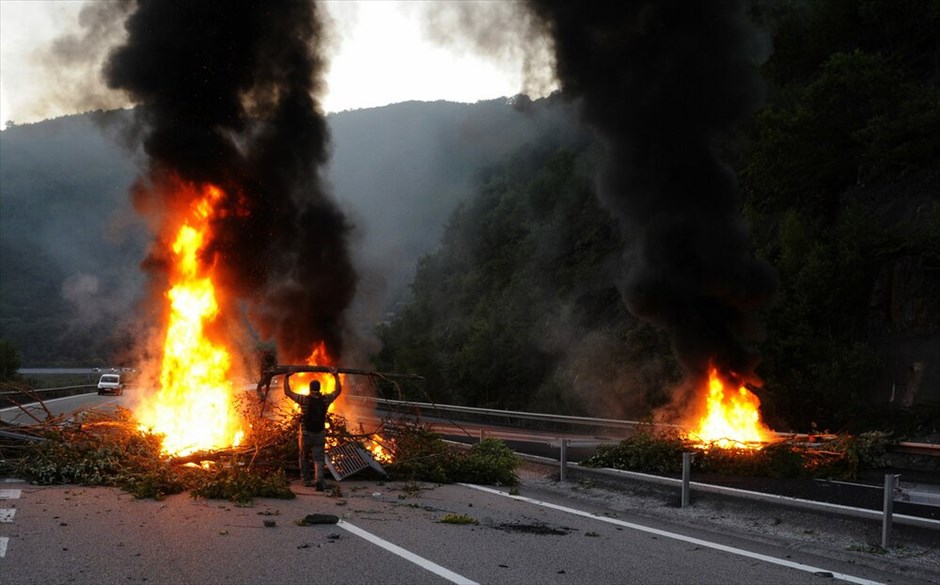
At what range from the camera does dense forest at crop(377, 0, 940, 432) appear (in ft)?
63.6

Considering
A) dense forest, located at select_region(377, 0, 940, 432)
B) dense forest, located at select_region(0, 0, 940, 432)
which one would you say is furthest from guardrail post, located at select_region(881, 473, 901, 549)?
dense forest, located at select_region(377, 0, 940, 432)

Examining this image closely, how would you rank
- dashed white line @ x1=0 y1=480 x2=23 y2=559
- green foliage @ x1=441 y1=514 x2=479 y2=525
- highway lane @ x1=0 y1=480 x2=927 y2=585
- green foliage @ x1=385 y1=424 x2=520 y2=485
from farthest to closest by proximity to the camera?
green foliage @ x1=385 y1=424 x2=520 y2=485 → green foliage @ x1=441 y1=514 x2=479 y2=525 → dashed white line @ x1=0 y1=480 x2=23 y2=559 → highway lane @ x1=0 y1=480 x2=927 y2=585

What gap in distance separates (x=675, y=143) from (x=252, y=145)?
33.1ft

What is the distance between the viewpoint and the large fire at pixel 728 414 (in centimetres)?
1398

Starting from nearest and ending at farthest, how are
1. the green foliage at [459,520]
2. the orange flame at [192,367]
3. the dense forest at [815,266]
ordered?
1. the green foliage at [459,520]
2. the orange flame at [192,367]
3. the dense forest at [815,266]

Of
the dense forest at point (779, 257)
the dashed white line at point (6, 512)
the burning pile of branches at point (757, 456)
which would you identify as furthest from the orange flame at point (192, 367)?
the burning pile of branches at point (757, 456)

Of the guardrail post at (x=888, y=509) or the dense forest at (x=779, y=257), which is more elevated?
the dense forest at (x=779, y=257)

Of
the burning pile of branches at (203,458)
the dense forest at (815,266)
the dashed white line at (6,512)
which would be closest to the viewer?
the dashed white line at (6,512)

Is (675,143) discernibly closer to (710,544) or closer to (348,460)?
(348,460)

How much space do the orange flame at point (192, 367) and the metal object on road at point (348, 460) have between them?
183 centimetres

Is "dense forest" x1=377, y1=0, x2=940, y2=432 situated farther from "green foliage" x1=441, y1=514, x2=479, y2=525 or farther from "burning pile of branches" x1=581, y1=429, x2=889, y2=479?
"green foliage" x1=441, y1=514, x2=479, y2=525

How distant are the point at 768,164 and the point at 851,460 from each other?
14376 millimetres

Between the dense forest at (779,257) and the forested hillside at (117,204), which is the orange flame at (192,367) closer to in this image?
the forested hillside at (117,204)

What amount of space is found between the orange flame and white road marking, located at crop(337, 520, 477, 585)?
5.24m
